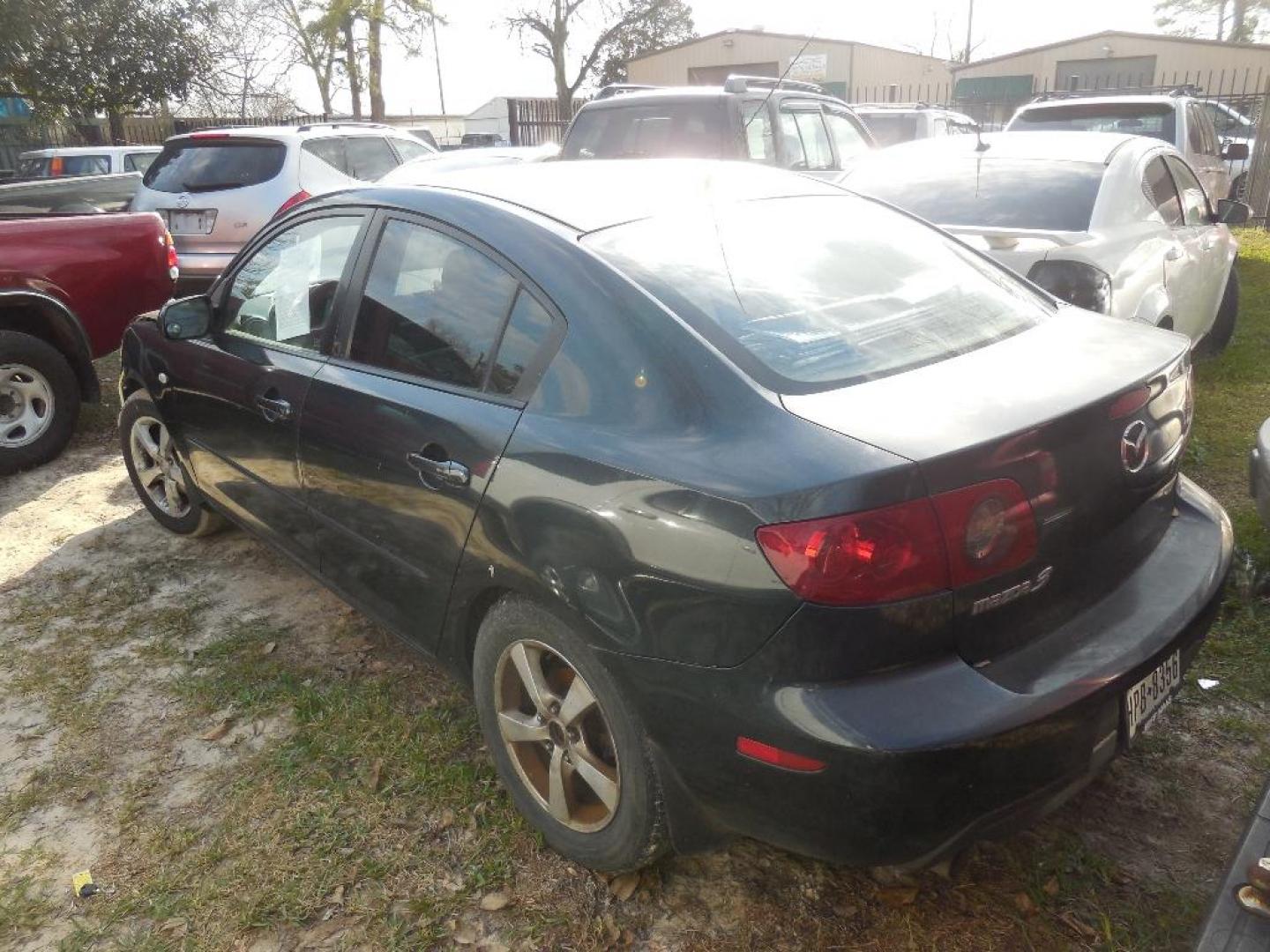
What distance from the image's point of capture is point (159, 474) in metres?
4.54

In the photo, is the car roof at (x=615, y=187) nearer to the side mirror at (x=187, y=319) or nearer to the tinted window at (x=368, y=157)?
the side mirror at (x=187, y=319)

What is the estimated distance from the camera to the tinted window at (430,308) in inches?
101

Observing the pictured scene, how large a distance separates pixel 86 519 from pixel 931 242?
13.7 feet

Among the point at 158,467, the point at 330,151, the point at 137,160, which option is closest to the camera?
the point at 158,467

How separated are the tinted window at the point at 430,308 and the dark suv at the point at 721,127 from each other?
5.12m

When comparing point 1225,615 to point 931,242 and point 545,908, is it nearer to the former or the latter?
point 931,242

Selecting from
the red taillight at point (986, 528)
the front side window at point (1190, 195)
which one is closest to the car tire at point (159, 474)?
the red taillight at point (986, 528)

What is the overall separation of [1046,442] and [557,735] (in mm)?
1315

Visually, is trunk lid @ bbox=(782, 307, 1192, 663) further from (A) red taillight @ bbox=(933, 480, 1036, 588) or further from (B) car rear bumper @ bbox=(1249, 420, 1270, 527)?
(B) car rear bumper @ bbox=(1249, 420, 1270, 527)

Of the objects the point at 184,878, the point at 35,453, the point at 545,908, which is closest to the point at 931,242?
the point at 545,908

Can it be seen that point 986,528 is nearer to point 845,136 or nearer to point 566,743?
point 566,743

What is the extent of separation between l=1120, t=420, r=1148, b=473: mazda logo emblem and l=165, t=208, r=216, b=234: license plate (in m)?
7.73

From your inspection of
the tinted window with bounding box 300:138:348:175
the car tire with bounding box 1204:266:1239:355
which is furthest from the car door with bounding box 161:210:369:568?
the car tire with bounding box 1204:266:1239:355

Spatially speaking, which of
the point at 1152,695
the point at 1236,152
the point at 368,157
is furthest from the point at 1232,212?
the point at 1236,152
